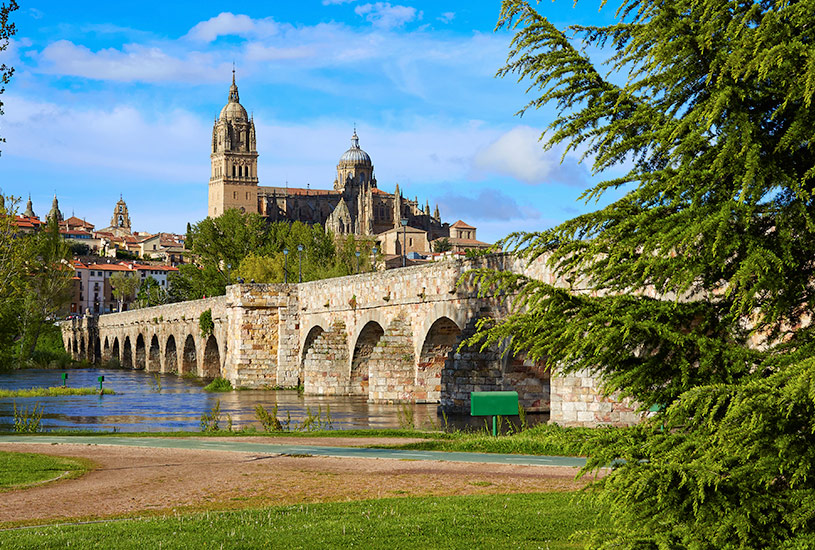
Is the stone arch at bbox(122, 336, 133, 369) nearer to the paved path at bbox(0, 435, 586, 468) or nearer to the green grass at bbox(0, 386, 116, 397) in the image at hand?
the green grass at bbox(0, 386, 116, 397)

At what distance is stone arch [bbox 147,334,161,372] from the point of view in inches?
2549

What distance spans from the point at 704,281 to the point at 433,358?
2479cm

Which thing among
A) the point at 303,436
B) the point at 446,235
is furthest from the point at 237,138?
the point at 303,436

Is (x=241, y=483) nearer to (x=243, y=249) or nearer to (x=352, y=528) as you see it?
(x=352, y=528)

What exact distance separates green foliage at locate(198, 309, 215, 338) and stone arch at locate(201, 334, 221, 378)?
96 centimetres

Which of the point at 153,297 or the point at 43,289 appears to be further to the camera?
the point at 153,297

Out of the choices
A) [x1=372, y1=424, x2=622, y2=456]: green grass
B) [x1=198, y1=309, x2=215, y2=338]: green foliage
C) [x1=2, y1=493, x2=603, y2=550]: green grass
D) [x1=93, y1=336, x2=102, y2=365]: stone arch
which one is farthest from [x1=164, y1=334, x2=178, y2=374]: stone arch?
[x1=2, y1=493, x2=603, y2=550]: green grass

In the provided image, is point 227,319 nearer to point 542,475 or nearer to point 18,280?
point 18,280

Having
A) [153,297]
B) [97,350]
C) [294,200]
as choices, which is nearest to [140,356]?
[97,350]

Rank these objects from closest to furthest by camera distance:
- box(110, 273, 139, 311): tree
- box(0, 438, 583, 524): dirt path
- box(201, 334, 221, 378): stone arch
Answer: box(0, 438, 583, 524): dirt path
box(201, 334, 221, 378): stone arch
box(110, 273, 139, 311): tree

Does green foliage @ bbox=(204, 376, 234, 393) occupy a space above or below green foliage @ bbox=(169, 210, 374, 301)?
below

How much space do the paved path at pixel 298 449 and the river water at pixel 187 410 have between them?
11.7ft

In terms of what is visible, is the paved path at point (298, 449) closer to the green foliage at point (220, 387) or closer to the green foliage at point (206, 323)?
the green foliage at point (220, 387)

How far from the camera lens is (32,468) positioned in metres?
13.8
